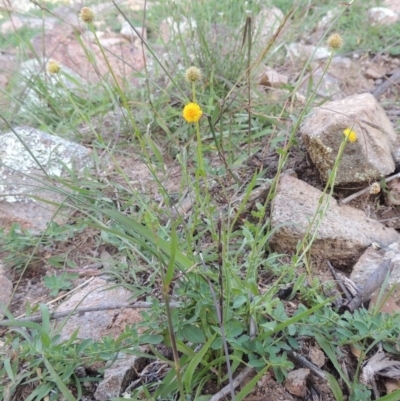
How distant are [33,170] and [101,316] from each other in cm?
85

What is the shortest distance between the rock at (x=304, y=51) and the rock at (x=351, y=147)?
45.4 inches

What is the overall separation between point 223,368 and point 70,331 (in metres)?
0.44

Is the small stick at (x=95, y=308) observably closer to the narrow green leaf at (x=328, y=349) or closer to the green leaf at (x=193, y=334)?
the green leaf at (x=193, y=334)

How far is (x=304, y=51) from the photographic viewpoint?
8.90ft

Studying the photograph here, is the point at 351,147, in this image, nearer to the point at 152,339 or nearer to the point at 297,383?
the point at 297,383

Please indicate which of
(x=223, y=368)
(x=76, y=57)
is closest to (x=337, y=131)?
(x=223, y=368)

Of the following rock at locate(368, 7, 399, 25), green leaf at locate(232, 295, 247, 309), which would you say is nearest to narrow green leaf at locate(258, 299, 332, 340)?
green leaf at locate(232, 295, 247, 309)

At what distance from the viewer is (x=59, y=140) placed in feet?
6.44

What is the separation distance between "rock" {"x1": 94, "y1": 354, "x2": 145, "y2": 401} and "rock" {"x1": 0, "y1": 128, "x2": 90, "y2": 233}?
26.7 inches

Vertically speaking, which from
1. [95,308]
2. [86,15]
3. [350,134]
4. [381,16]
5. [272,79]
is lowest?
[95,308]

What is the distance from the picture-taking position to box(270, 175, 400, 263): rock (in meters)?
1.35

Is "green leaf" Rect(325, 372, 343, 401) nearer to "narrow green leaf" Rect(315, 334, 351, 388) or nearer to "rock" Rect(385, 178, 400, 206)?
"narrow green leaf" Rect(315, 334, 351, 388)

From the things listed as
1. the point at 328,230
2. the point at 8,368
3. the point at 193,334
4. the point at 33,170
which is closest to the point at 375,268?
the point at 328,230

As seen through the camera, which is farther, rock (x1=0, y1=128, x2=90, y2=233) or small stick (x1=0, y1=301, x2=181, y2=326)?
rock (x1=0, y1=128, x2=90, y2=233)
